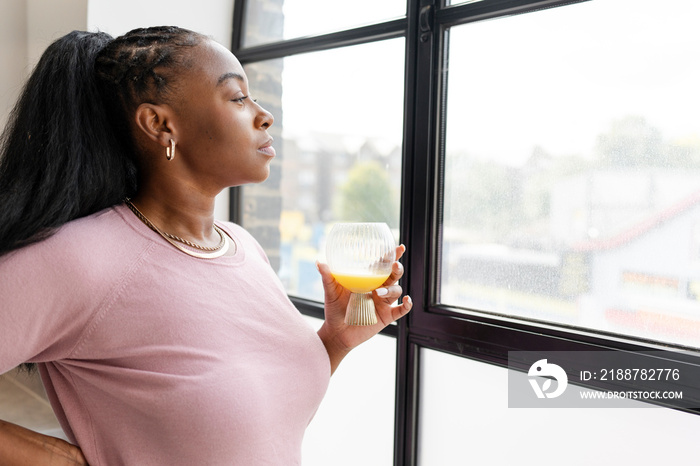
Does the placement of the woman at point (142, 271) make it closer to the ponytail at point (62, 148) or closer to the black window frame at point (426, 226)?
the ponytail at point (62, 148)

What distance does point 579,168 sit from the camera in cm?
136

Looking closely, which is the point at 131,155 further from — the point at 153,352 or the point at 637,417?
the point at 637,417

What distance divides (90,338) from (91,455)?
205 mm

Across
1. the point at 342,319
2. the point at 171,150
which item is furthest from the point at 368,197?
the point at 171,150

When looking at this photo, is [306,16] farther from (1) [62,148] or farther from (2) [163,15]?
(1) [62,148]

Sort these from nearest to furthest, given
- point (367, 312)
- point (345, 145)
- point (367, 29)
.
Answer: point (367, 312) → point (367, 29) → point (345, 145)

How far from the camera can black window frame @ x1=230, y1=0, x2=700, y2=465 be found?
1471 mm

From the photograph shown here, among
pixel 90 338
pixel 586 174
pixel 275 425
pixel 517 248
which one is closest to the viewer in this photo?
pixel 90 338

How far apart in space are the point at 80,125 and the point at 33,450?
0.52 m

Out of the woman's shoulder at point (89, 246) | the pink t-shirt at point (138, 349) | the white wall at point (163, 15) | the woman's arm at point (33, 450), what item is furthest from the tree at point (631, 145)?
the white wall at point (163, 15)

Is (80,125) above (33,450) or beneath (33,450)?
above

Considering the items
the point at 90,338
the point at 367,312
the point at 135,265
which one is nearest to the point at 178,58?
the point at 135,265

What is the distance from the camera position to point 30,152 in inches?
37.2

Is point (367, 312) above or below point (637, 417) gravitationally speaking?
above
